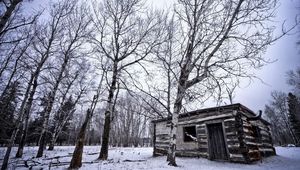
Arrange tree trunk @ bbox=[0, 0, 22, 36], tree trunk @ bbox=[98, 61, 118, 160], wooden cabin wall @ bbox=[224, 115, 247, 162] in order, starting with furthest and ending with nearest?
tree trunk @ bbox=[98, 61, 118, 160], wooden cabin wall @ bbox=[224, 115, 247, 162], tree trunk @ bbox=[0, 0, 22, 36]

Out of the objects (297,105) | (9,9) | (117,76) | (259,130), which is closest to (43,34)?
(117,76)

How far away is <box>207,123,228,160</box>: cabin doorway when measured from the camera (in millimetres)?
11837

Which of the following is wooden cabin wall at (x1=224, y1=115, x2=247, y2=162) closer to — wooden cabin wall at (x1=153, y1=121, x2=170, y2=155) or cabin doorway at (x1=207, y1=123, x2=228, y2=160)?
Result: cabin doorway at (x1=207, y1=123, x2=228, y2=160)

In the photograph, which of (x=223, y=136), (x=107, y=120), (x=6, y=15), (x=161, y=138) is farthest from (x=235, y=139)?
(x=6, y=15)

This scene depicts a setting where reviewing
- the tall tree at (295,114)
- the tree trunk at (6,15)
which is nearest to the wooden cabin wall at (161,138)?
the tree trunk at (6,15)

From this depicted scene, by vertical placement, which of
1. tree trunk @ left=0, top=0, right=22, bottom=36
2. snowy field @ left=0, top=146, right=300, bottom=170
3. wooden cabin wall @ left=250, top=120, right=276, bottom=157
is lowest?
snowy field @ left=0, top=146, right=300, bottom=170

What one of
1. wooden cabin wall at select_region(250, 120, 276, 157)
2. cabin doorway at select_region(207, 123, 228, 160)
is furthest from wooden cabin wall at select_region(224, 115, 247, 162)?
wooden cabin wall at select_region(250, 120, 276, 157)

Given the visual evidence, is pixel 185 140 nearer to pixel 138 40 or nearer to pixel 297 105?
pixel 138 40

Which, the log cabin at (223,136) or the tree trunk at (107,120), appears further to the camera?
the tree trunk at (107,120)

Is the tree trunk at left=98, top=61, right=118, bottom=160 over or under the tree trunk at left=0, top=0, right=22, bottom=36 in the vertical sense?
under

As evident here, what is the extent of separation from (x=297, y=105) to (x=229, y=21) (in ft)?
115

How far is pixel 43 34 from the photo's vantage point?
14.9 metres

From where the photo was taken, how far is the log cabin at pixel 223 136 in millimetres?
10984

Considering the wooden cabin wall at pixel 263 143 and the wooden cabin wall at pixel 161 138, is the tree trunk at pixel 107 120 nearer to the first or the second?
the wooden cabin wall at pixel 161 138
